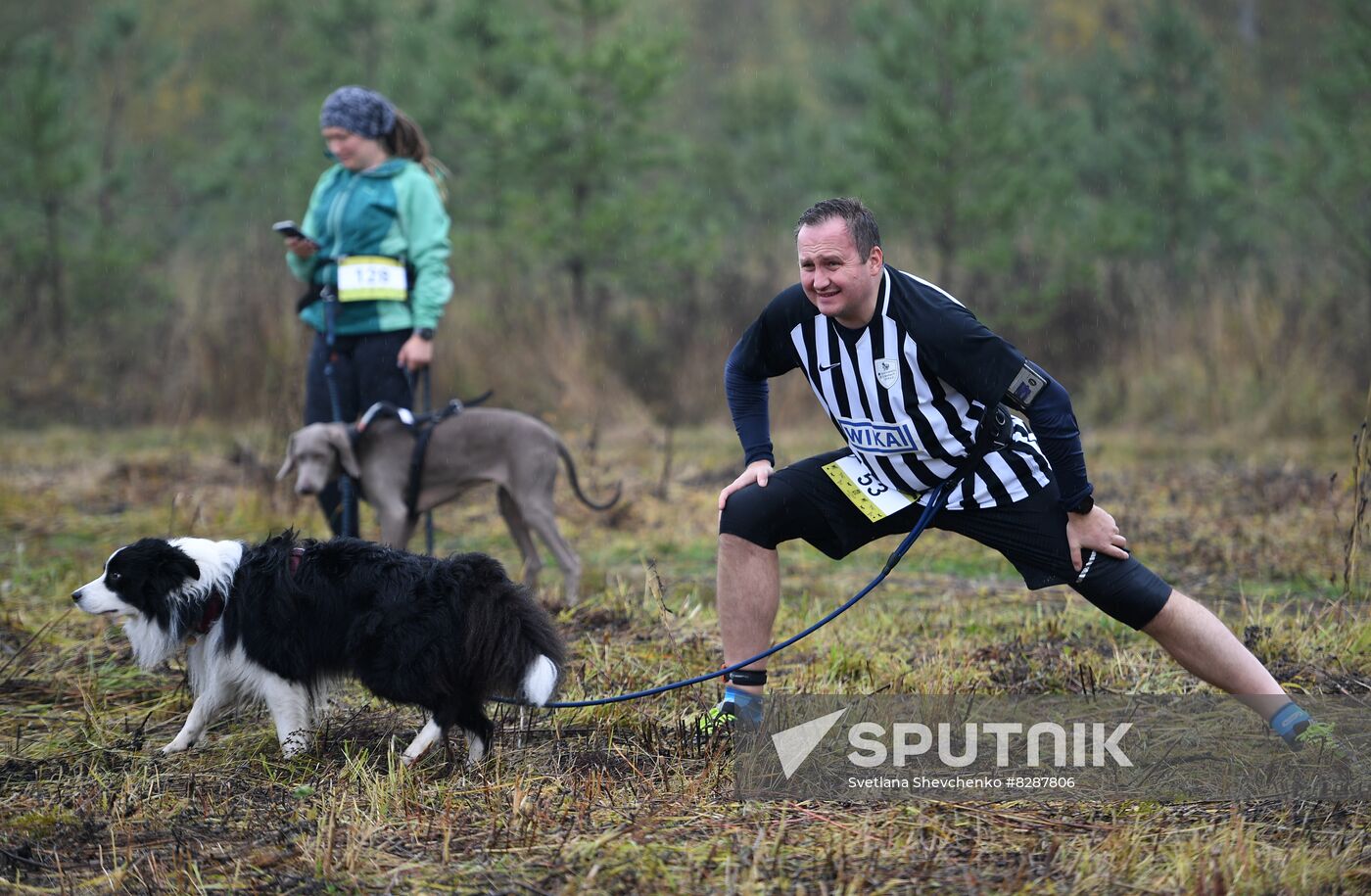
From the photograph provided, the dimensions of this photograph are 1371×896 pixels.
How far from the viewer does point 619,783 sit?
12.3ft

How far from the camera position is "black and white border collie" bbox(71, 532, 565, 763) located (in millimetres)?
3846

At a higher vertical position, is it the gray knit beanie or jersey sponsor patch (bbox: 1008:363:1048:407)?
the gray knit beanie

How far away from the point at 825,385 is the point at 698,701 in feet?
3.95

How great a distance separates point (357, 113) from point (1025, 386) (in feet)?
12.0

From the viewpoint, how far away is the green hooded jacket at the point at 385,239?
6.25 meters

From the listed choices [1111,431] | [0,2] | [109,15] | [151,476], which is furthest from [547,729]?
[0,2]

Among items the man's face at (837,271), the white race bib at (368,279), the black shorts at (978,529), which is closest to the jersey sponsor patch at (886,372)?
the man's face at (837,271)

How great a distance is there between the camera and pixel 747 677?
4.16 m

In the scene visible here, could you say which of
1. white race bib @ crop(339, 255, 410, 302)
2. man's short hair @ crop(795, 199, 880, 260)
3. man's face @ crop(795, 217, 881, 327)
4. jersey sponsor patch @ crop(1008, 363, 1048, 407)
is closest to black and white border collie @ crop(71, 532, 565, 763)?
man's face @ crop(795, 217, 881, 327)

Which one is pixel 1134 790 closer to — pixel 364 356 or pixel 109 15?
pixel 364 356

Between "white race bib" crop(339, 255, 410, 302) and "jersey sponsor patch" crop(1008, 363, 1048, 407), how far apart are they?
11.3 ft

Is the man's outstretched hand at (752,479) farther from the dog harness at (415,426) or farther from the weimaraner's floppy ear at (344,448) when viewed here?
the weimaraner's floppy ear at (344,448)

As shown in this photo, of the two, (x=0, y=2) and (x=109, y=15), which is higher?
(x=0, y=2)

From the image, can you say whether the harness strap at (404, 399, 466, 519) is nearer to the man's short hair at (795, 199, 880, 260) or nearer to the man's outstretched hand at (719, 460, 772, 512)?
the man's outstretched hand at (719, 460, 772, 512)
